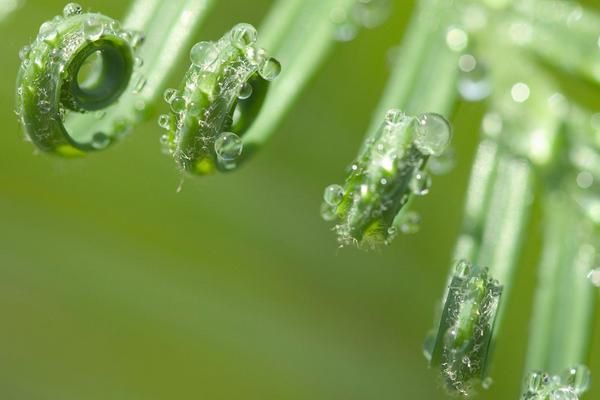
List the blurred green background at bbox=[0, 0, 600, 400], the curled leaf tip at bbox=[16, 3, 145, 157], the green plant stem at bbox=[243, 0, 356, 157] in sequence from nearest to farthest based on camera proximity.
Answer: the curled leaf tip at bbox=[16, 3, 145, 157] < the green plant stem at bbox=[243, 0, 356, 157] < the blurred green background at bbox=[0, 0, 600, 400]

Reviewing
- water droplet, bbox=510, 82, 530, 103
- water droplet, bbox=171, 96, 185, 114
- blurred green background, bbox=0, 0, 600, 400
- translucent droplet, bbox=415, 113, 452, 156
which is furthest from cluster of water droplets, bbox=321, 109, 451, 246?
blurred green background, bbox=0, 0, 600, 400

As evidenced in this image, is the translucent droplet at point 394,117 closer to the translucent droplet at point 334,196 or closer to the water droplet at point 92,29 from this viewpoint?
the translucent droplet at point 334,196

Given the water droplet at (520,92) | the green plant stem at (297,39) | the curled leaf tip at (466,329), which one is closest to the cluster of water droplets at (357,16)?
the green plant stem at (297,39)

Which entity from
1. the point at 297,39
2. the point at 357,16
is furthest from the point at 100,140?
the point at 357,16

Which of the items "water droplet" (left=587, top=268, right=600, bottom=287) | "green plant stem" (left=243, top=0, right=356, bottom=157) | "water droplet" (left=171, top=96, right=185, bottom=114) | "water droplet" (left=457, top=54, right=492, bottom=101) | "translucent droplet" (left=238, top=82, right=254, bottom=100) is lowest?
"water droplet" (left=171, top=96, right=185, bottom=114)

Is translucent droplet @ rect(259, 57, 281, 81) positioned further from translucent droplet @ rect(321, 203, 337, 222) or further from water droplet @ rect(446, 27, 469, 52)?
water droplet @ rect(446, 27, 469, 52)

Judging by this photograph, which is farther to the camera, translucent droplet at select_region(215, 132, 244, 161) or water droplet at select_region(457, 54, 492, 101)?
water droplet at select_region(457, 54, 492, 101)

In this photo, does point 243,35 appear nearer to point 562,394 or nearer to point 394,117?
point 394,117

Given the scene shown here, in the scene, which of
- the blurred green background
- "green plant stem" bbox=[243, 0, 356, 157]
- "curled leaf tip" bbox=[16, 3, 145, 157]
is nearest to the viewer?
"curled leaf tip" bbox=[16, 3, 145, 157]
